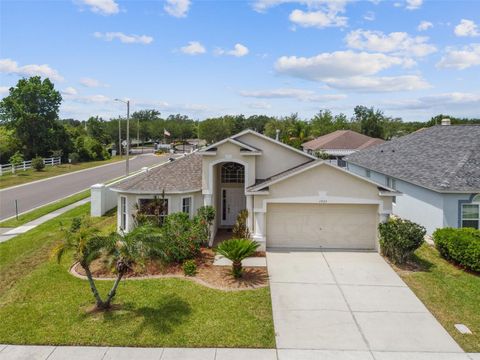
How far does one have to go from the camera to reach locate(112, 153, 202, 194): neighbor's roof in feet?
59.4

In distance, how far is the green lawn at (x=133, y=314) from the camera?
982cm

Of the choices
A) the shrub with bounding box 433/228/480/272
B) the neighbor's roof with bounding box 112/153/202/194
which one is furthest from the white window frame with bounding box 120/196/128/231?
the shrub with bounding box 433/228/480/272

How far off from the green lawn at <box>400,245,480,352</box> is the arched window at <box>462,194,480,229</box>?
2.37 meters

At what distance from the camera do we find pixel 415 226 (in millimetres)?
15289

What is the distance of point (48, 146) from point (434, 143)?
52.8 metres

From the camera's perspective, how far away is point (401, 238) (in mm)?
15203

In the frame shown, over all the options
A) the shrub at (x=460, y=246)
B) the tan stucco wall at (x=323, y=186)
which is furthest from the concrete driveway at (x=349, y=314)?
the tan stucco wall at (x=323, y=186)

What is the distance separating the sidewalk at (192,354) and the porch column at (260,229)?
7810 millimetres

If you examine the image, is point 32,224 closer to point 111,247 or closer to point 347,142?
point 111,247

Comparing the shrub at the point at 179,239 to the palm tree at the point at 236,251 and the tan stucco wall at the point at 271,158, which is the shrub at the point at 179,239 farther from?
the tan stucco wall at the point at 271,158

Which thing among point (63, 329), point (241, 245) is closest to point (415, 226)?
point (241, 245)

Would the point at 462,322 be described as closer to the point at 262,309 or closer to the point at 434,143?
the point at 262,309

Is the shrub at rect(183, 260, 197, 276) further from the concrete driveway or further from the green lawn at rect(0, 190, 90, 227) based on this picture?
the green lawn at rect(0, 190, 90, 227)

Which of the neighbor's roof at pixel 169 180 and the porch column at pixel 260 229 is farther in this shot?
the neighbor's roof at pixel 169 180
